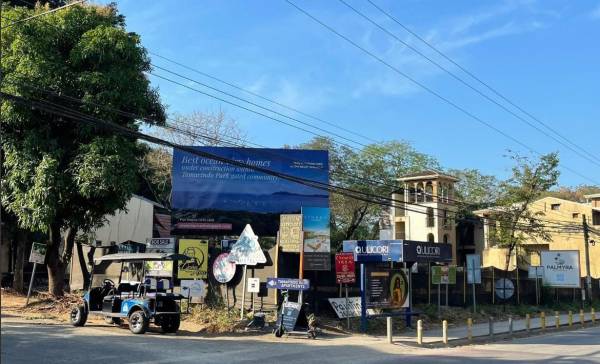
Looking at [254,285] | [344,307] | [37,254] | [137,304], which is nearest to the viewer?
[137,304]

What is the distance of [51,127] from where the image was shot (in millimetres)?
21016

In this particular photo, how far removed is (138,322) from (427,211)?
167 ft

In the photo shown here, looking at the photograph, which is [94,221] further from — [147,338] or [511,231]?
[511,231]

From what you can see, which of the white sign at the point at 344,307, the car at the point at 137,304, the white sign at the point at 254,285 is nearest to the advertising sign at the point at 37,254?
the car at the point at 137,304

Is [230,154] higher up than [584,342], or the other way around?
[230,154]

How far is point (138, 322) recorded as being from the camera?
17062 mm

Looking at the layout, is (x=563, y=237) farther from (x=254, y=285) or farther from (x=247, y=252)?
(x=254, y=285)

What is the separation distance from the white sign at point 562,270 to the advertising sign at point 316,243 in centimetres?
1891

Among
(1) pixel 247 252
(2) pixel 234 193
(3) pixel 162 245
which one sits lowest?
(1) pixel 247 252

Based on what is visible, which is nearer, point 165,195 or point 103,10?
point 103,10

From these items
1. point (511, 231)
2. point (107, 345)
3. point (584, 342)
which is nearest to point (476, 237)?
point (511, 231)

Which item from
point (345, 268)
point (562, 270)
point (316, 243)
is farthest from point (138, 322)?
point (562, 270)

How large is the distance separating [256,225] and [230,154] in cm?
375

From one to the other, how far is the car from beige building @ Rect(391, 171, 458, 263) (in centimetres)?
4240
